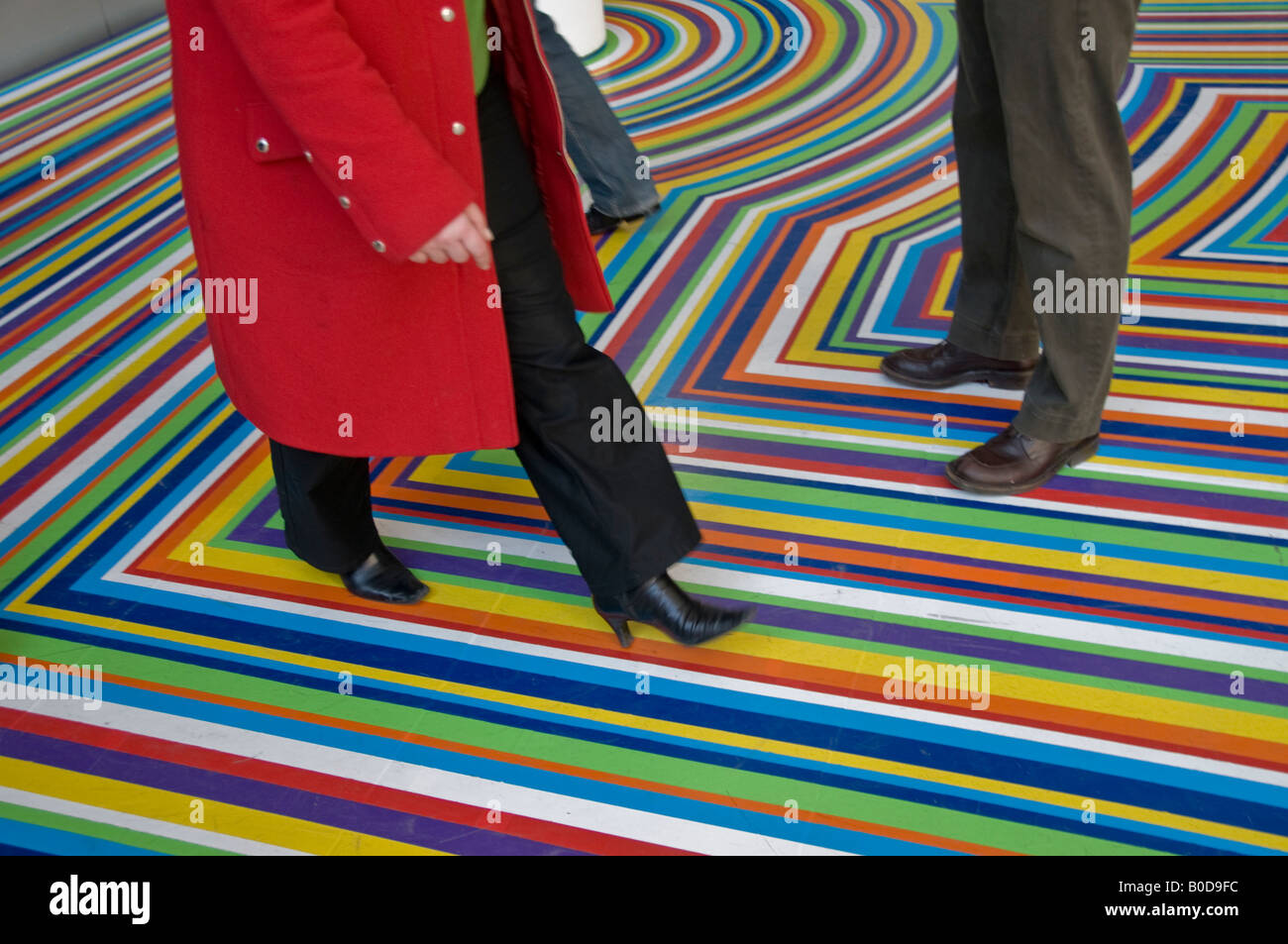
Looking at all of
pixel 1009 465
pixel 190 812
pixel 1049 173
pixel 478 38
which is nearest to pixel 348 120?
pixel 478 38

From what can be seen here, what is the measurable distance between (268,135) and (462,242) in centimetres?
25

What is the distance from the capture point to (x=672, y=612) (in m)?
1.70

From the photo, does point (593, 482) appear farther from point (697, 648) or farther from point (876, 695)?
point (876, 695)

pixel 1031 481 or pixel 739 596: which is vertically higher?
pixel 1031 481

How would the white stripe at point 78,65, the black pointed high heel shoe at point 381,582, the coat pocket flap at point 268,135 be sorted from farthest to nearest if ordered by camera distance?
1. the white stripe at point 78,65
2. the black pointed high heel shoe at point 381,582
3. the coat pocket flap at point 268,135

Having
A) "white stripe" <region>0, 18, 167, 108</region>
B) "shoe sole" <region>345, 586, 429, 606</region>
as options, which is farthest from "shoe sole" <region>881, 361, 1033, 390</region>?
"white stripe" <region>0, 18, 167, 108</region>

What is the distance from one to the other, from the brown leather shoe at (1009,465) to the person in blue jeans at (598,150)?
123 cm

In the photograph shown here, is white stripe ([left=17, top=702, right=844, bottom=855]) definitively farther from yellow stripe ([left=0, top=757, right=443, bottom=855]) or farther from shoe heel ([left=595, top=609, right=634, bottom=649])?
shoe heel ([left=595, top=609, right=634, bottom=649])

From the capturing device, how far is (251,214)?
55.1 inches

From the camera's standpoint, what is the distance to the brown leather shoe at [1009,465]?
2002mm

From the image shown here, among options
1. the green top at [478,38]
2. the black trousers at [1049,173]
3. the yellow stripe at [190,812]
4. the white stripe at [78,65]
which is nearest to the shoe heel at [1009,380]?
the black trousers at [1049,173]

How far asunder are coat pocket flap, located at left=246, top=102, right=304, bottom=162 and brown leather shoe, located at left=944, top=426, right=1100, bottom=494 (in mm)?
1202

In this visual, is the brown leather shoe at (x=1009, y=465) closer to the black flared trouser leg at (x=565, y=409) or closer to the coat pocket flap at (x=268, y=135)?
the black flared trouser leg at (x=565, y=409)

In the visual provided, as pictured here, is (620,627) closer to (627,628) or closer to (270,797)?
(627,628)
